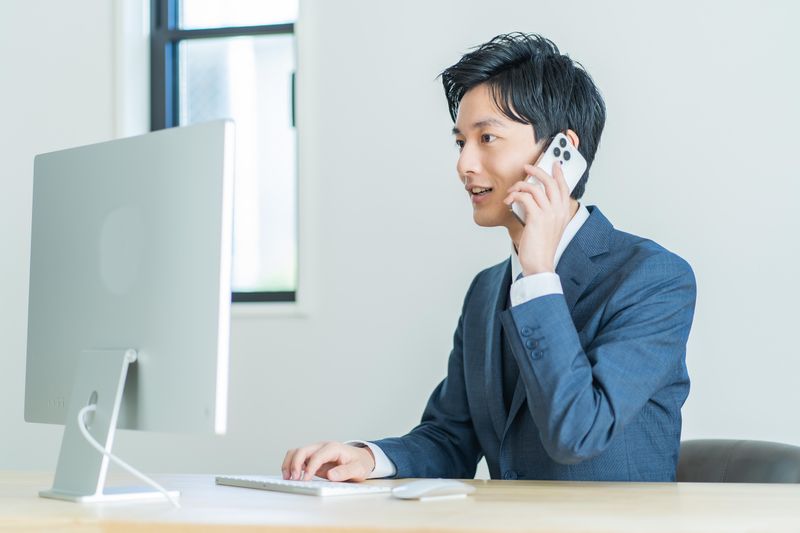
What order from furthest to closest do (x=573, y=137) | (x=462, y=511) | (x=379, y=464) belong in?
(x=573, y=137), (x=379, y=464), (x=462, y=511)

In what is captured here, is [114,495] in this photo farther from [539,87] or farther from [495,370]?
[539,87]

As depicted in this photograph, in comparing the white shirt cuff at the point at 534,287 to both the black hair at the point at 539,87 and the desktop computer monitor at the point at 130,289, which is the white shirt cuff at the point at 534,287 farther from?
the desktop computer monitor at the point at 130,289

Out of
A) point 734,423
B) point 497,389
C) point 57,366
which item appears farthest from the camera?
point 734,423

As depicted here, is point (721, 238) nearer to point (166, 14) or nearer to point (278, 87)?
point (278, 87)

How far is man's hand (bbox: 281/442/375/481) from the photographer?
1.64 metres

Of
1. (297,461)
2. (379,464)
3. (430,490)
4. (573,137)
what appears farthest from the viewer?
(573,137)

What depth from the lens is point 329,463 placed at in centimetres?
172

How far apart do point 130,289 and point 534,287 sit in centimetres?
67

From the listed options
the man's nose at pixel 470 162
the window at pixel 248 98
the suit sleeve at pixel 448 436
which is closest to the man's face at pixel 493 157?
the man's nose at pixel 470 162

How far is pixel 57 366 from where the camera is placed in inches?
60.9

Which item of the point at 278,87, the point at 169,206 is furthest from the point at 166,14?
the point at 169,206

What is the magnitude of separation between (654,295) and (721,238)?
979 millimetres

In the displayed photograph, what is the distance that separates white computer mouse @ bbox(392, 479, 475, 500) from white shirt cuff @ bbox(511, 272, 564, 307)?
0.37 metres

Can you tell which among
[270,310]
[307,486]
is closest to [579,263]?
[307,486]
